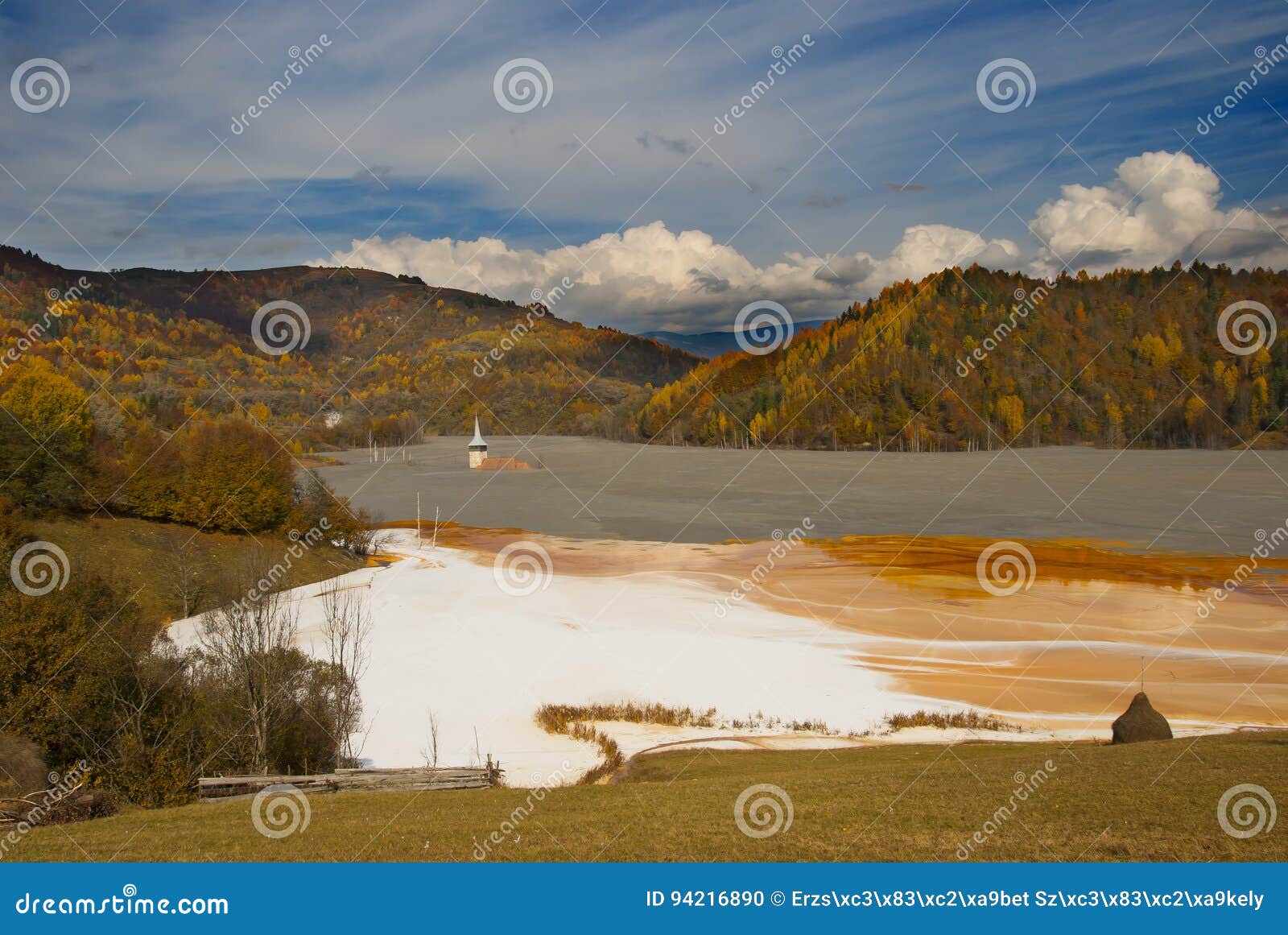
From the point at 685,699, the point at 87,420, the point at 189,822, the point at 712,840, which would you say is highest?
the point at 87,420

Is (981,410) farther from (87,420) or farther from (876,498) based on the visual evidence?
(87,420)

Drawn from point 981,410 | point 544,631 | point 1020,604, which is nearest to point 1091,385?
point 981,410

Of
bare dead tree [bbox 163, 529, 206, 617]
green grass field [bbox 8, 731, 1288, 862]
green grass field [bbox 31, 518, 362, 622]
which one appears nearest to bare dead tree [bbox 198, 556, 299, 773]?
green grass field [bbox 8, 731, 1288, 862]

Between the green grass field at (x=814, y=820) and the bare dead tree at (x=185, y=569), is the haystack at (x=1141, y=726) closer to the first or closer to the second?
the green grass field at (x=814, y=820)

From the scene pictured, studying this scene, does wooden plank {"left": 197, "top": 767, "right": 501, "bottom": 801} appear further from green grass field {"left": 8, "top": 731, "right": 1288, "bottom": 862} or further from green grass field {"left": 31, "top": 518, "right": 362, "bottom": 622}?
green grass field {"left": 31, "top": 518, "right": 362, "bottom": 622}

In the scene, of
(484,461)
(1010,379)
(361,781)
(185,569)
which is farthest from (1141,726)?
(1010,379)
